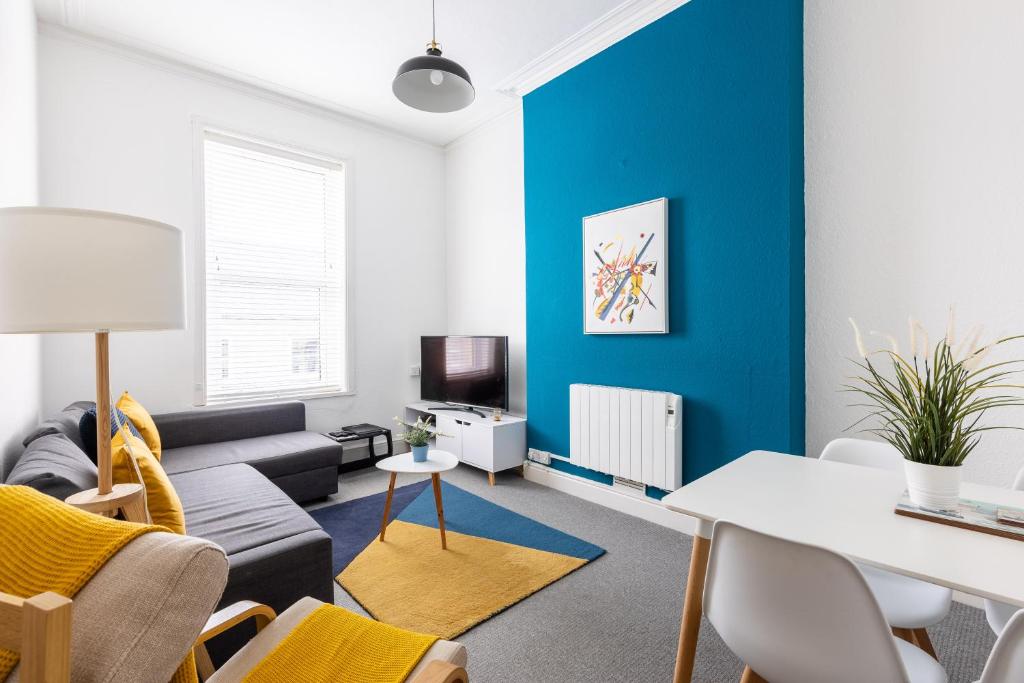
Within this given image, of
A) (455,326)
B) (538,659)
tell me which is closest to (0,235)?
(538,659)

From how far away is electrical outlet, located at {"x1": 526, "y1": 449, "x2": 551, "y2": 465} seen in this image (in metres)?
3.72

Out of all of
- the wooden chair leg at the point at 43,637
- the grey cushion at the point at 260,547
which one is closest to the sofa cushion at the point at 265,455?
the grey cushion at the point at 260,547

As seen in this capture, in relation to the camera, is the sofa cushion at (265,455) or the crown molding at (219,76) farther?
the crown molding at (219,76)

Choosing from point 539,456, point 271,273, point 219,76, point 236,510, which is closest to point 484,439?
point 539,456

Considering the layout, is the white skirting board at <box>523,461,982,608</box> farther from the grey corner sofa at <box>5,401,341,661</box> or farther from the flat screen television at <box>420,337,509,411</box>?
the grey corner sofa at <box>5,401,341,661</box>

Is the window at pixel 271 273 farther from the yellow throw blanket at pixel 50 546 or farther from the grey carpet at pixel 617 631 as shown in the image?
the yellow throw blanket at pixel 50 546

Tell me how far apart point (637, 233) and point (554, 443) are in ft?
5.60

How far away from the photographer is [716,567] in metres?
1.11

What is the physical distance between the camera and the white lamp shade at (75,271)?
1.11 m

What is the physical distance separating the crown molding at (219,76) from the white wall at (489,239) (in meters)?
0.79

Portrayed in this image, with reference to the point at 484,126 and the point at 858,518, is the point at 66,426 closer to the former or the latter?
the point at 858,518

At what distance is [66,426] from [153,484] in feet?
4.53

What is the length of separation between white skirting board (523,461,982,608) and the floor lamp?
2.45 metres

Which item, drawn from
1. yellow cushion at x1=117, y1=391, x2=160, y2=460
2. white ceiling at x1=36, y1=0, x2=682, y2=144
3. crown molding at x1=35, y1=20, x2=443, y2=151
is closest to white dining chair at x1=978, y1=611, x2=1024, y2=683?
yellow cushion at x1=117, y1=391, x2=160, y2=460
